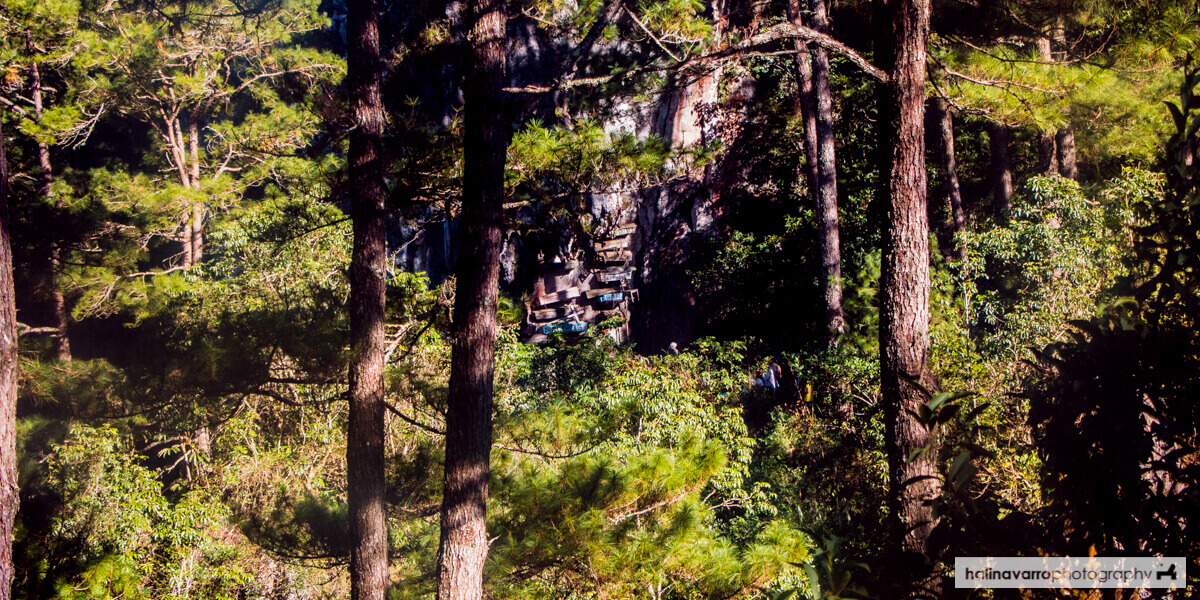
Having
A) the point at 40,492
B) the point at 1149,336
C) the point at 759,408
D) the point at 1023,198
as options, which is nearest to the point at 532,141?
the point at 1149,336

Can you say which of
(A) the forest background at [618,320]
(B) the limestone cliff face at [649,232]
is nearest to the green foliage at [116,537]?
(A) the forest background at [618,320]

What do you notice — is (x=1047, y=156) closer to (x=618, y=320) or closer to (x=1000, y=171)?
(x=1000, y=171)

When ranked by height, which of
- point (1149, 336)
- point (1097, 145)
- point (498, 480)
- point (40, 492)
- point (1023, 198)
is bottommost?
point (40, 492)

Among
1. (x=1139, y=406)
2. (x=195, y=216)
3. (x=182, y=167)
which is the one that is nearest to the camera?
(x=1139, y=406)

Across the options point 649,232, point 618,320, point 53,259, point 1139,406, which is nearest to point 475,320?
point 1139,406

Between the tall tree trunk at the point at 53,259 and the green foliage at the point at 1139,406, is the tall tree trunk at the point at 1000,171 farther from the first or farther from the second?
the tall tree trunk at the point at 53,259

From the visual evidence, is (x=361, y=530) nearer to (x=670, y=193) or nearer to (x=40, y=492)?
(x=40, y=492)

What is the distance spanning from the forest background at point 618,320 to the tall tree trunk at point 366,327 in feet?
0.09

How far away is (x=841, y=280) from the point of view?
10.2m

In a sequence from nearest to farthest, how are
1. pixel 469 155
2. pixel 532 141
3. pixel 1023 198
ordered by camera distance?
pixel 469 155
pixel 532 141
pixel 1023 198

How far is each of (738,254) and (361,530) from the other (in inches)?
338

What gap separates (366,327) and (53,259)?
823 centimetres

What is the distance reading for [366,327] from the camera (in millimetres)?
4582

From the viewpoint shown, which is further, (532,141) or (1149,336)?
(532,141)
